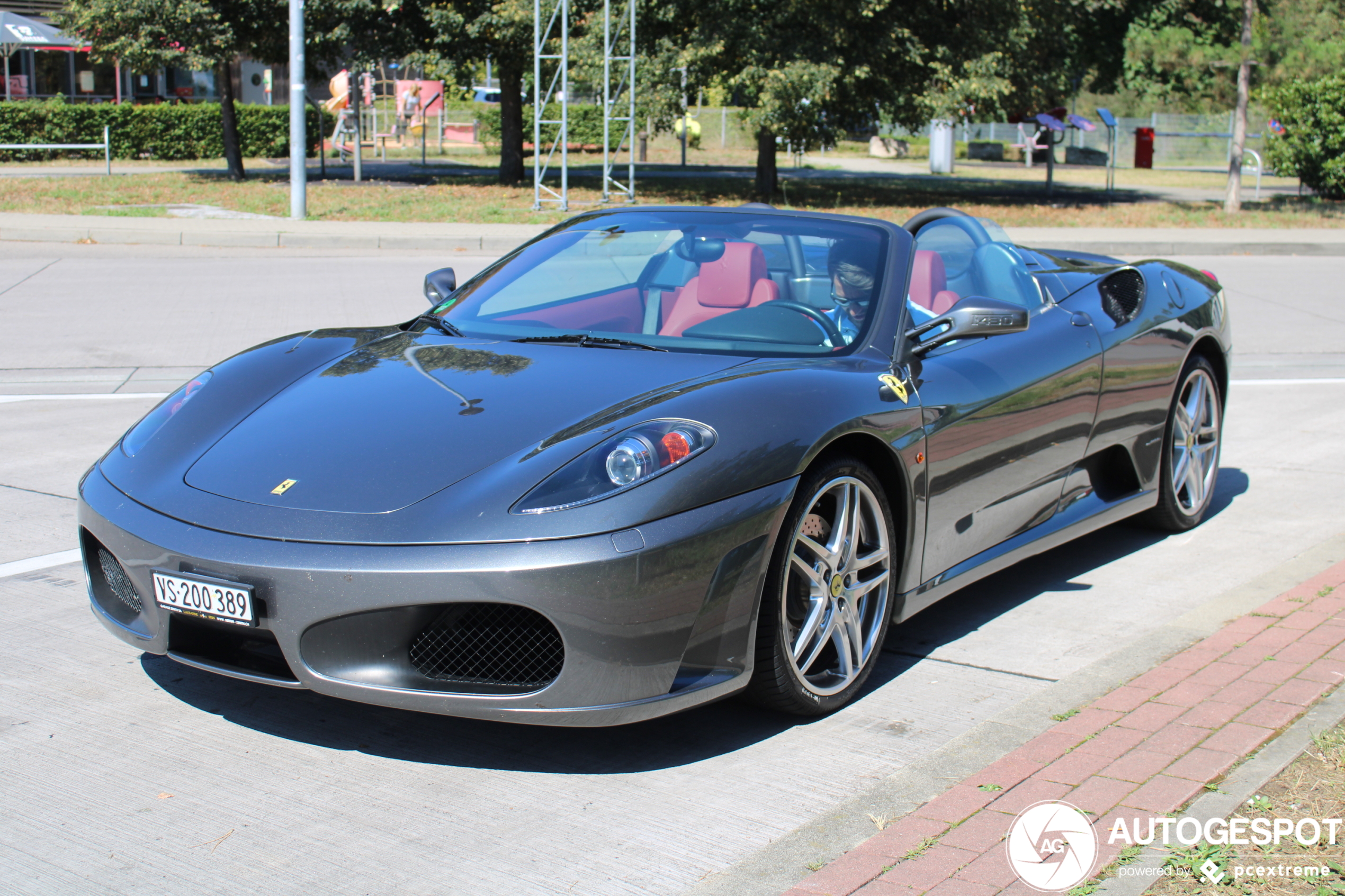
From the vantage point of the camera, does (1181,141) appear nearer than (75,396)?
No

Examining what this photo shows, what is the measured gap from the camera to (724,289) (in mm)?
4355

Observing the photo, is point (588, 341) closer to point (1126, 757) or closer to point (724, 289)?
point (724, 289)

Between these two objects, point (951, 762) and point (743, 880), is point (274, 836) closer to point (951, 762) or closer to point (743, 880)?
point (743, 880)

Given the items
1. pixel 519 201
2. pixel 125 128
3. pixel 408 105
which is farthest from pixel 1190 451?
pixel 408 105

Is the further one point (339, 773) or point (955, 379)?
point (955, 379)

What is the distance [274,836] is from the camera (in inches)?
116

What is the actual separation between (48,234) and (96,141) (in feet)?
55.2

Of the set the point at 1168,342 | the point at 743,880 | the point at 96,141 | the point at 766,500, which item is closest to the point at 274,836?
the point at 743,880

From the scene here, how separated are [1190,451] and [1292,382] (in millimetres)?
4195

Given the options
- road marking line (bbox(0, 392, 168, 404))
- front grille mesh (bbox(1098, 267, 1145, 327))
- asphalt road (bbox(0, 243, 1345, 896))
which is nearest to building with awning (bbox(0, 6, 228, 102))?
road marking line (bbox(0, 392, 168, 404))

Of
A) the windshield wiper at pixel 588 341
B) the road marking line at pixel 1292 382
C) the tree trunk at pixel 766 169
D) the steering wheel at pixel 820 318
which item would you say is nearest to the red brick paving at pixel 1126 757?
the steering wheel at pixel 820 318

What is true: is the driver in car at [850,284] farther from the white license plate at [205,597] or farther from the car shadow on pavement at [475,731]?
the white license plate at [205,597]

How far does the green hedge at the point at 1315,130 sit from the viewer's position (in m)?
25.5

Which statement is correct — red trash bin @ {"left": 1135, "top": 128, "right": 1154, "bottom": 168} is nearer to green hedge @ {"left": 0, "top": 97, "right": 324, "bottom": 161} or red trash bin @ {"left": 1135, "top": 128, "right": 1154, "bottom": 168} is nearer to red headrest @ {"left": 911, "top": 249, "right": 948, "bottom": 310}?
green hedge @ {"left": 0, "top": 97, "right": 324, "bottom": 161}
